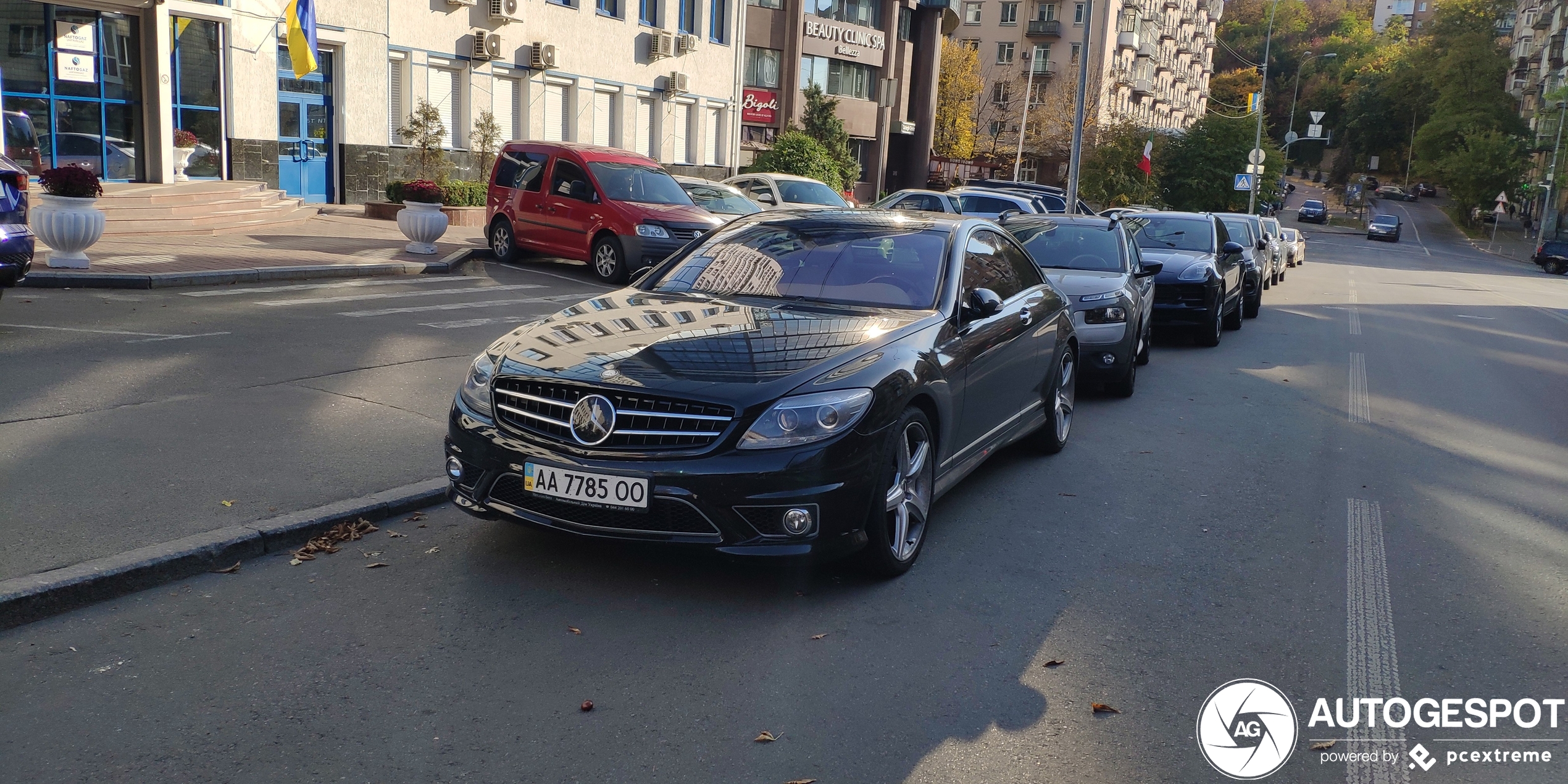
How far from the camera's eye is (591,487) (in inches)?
186

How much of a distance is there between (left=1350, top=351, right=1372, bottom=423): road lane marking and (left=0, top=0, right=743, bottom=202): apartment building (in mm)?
17768

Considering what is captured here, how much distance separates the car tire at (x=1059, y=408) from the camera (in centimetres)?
782

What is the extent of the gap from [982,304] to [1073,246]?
19.8ft

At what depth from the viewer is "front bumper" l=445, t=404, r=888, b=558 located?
184 inches

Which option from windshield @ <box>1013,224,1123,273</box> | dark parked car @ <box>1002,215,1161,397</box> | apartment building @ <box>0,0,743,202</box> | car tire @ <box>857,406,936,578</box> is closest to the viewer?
car tire @ <box>857,406,936,578</box>

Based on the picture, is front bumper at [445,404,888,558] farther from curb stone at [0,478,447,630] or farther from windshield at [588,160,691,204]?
windshield at [588,160,691,204]

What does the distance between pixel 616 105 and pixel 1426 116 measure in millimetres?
105304

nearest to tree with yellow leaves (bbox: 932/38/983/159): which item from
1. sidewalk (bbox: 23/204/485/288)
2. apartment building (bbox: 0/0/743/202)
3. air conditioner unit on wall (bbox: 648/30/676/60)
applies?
apartment building (bbox: 0/0/743/202)

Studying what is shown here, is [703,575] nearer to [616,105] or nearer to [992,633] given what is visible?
[992,633]

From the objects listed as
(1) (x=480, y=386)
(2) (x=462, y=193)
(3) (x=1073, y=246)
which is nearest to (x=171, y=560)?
(1) (x=480, y=386)

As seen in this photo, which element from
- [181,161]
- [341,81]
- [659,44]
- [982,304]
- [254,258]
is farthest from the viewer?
[659,44]

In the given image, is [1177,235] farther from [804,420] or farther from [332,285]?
[804,420]

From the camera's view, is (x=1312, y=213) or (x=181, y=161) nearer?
(x=181, y=161)

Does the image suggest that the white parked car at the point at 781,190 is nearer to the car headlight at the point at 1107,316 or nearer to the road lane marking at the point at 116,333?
the car headlight at the point at 1107,316
